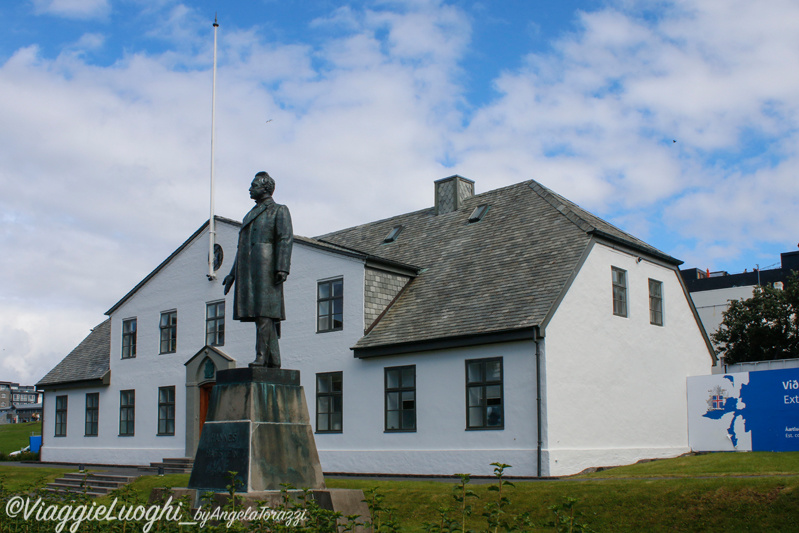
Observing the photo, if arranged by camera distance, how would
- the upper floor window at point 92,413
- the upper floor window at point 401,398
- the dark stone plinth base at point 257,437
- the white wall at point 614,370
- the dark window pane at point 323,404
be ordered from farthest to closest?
the upper floor window at point 92,413, the dark window pane at point 323,404, the upper floor window at point 401,398, the white wall at point 614,370, the dark stone plinth base at point 257,437

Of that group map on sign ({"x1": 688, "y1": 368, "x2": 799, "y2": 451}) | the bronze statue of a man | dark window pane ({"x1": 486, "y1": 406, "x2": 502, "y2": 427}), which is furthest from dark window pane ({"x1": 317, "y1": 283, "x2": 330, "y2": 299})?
the bronze statue of a man

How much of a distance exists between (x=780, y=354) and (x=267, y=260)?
95.6 ft

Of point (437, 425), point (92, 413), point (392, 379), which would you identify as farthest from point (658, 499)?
point (92, 413)

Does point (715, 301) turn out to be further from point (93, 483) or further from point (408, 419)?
point (93, 483)

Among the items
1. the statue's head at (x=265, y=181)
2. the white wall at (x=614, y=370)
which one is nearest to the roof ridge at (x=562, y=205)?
the white wall at (x=614, y=370)

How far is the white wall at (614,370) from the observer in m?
18.4

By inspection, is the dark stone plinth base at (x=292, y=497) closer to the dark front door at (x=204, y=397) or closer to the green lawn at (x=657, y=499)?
the green lawn at (x=657, y=499)

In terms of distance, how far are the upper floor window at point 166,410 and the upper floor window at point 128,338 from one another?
8.39 ft

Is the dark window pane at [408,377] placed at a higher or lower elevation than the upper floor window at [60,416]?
higher

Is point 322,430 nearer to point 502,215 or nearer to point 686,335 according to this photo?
point 502,215

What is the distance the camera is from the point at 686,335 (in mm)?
24062

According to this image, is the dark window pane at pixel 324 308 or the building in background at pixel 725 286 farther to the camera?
the building in background at pixel 725 286

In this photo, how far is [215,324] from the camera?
2642 centimetres

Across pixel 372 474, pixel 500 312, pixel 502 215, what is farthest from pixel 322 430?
pixel 502 215
